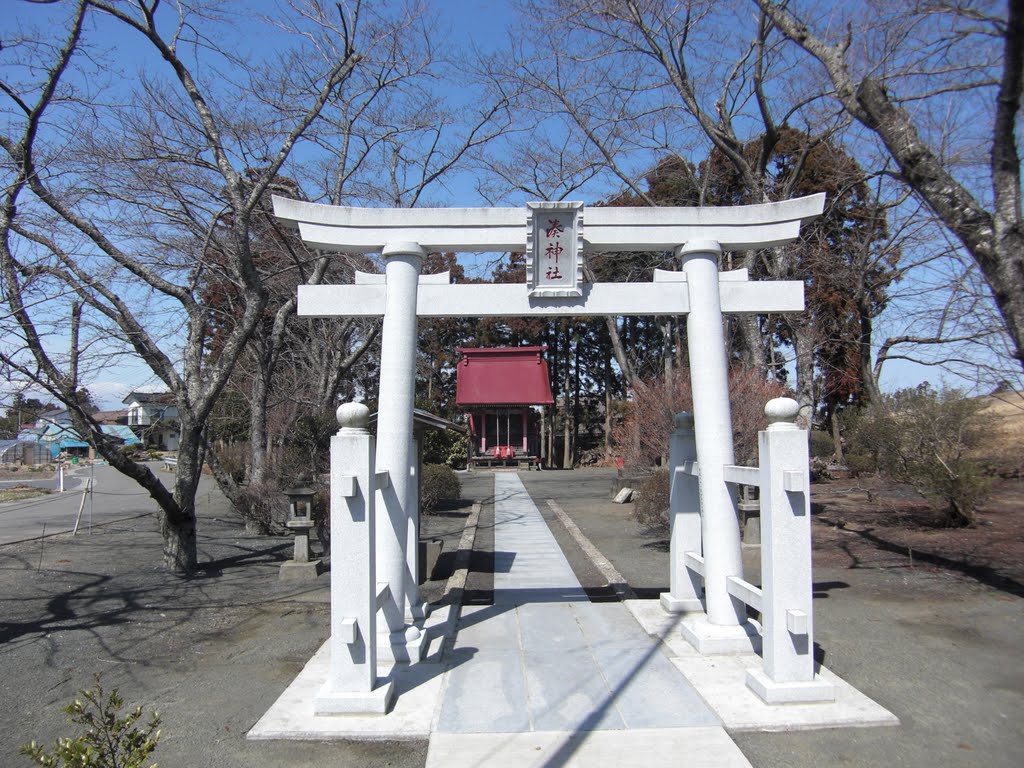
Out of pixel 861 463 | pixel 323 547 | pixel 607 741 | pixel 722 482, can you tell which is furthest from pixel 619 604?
pixel 861 463

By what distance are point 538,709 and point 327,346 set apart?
45.1 feet

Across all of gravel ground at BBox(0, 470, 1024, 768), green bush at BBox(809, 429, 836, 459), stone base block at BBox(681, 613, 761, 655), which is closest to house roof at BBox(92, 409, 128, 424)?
gravel ground at BBox(0, 470, 1024, 768)

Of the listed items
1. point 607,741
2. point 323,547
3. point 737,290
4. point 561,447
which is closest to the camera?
point 607,741

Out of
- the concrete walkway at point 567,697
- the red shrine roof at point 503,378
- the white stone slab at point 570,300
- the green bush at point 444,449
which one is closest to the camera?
the concrete walkway at point 567,697

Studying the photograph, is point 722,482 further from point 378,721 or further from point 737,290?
point 378,721

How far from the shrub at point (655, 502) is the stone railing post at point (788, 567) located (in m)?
7.81

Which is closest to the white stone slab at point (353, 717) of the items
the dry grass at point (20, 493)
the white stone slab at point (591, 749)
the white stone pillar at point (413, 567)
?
the white stone slab at point (591, 749)

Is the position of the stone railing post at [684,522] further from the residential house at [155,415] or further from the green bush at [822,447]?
the green bush at [822,447]

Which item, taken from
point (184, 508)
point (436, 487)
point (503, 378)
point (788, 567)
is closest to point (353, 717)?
point (788, 567)

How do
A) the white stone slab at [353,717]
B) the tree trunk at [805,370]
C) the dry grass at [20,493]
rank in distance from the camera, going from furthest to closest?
the dry grass at [20,493], the tree trunk at [805,370], the white stone slab at [353,717]

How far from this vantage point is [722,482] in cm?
592

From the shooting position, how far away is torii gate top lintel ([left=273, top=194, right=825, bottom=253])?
6.26m

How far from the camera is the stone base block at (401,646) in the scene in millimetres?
5617

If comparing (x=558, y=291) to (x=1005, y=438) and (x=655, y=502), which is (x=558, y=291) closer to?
(x=655, y=502)
